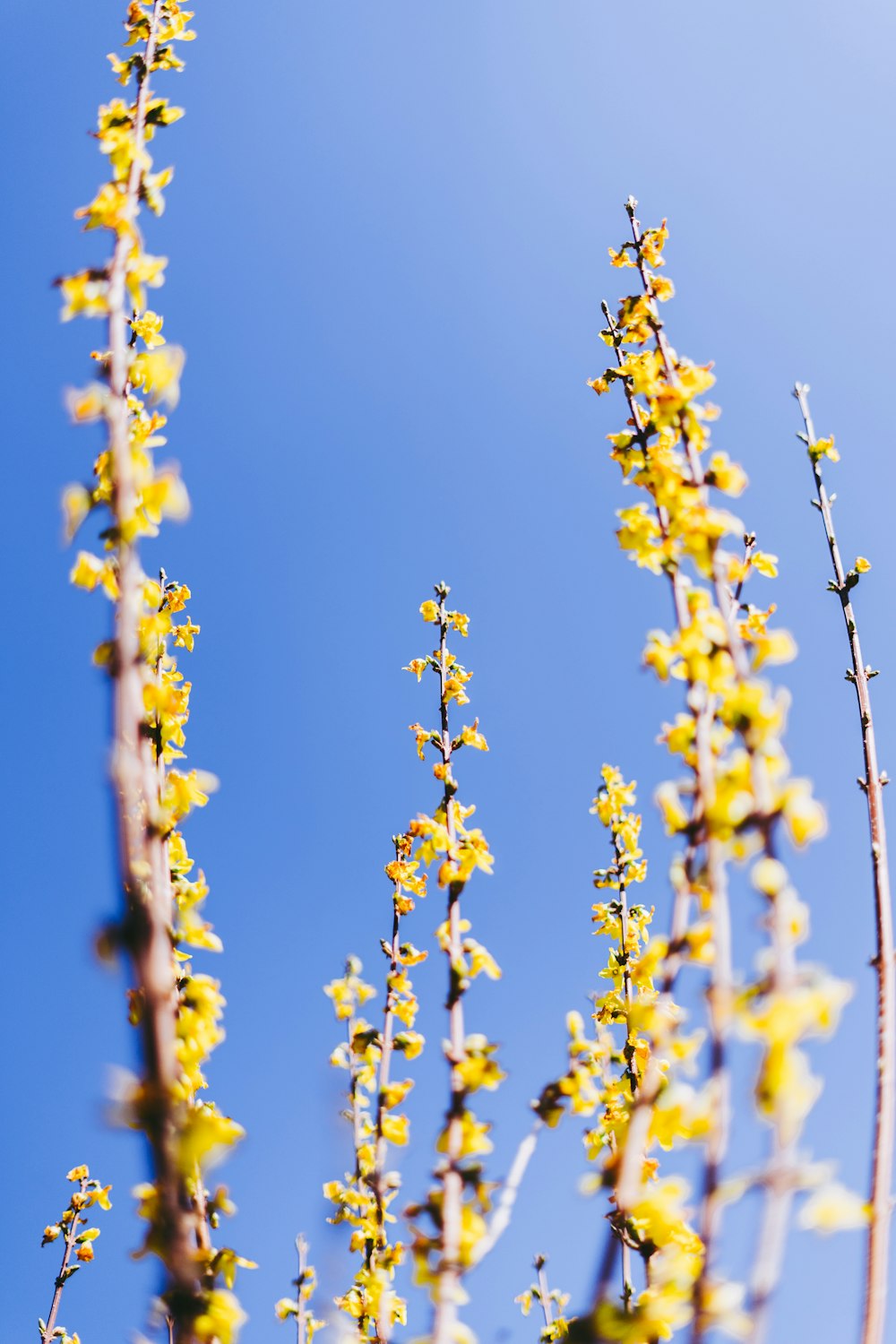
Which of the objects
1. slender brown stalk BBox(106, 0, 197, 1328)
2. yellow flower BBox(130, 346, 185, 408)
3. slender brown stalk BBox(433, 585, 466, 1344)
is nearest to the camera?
slender brown stalk BBox(106, 0, 197, 1328)

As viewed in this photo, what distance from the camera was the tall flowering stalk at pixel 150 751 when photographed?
1205 millimetres

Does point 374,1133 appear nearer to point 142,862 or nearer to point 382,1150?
point 382,1150

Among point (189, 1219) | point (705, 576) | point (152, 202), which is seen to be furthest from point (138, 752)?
point (152, 202)

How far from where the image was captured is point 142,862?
1582mm

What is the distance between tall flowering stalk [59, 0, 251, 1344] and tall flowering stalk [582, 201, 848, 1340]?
0.78 m

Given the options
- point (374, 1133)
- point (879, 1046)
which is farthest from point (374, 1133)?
point (879, 1046)

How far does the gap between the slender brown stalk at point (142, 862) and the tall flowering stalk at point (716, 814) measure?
762 mm

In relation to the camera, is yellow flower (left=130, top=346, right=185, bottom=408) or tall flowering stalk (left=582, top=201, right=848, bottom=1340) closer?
tall flowering stalk (left=582, top=201, right=848, bottom=1340)

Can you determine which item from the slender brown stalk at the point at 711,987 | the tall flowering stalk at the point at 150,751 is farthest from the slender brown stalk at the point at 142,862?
the slender brown stalk at the point at 711,987

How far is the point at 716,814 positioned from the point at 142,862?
Answer: 1.17 m

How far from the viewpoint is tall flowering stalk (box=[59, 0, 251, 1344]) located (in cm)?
121

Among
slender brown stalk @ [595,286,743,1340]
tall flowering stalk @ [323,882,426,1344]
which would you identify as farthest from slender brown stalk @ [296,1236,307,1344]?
slender brown stalk @ [595,286,743,1340]

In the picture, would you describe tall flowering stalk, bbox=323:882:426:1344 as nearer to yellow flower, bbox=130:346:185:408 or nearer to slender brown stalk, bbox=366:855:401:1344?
slender brown stalk, bbox=366:855:401:1344

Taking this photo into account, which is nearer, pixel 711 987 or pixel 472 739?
pixel 711 987
